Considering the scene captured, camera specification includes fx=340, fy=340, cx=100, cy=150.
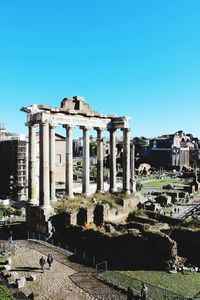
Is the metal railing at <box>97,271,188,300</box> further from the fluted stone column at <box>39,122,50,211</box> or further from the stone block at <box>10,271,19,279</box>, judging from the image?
the fluted stone column at <box>39,122,50,211</box>

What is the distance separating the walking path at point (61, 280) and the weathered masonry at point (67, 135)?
205 inches

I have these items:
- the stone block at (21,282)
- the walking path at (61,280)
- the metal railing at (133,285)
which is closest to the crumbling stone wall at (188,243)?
the metal railing at (133,285)

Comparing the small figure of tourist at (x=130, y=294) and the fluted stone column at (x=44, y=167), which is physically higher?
the fluted stone column at (x=44, y=167)

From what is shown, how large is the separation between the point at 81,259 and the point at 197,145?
435 feet

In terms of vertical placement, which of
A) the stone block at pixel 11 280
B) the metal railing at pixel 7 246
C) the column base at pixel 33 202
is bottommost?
the stone block at pixel 11 280

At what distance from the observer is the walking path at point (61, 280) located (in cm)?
1498

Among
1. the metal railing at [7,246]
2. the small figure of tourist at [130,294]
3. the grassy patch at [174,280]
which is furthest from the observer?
the metal railing at [7,246]

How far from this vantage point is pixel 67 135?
2931 cm

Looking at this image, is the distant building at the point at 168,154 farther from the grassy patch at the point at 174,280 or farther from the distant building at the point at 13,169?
the grassy patch at the point at 174,280

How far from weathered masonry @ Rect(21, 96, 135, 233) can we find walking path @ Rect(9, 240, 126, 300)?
5196 millimetres

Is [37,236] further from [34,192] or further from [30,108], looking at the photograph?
[30,108]

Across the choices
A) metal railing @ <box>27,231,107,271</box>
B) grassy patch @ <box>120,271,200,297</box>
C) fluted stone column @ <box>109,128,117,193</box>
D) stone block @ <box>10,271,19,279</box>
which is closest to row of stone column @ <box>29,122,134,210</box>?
fluted stone column @ <box>109,128,117,193</box>

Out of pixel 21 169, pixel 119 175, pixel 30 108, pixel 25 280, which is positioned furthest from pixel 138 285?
pixel 119 175

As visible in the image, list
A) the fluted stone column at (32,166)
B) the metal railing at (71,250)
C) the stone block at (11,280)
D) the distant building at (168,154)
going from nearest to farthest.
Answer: the stone block at (11,280), the metal railing at (71,250), the fluted stone column at (32,166), the distant building at (168,154)
